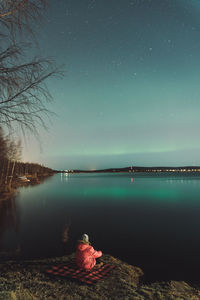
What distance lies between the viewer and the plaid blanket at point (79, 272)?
661cm

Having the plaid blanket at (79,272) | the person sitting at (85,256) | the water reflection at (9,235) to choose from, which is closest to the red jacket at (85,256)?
the person sitting at (85,256)

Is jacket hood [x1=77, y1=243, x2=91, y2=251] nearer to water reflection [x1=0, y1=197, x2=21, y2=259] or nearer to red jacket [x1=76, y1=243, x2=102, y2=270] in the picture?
red jacket [x1=76, y1=243, x2=102, y2=270]

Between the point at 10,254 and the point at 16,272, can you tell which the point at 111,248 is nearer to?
the point at 10,254

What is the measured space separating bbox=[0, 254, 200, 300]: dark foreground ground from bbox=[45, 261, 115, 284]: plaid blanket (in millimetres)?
207

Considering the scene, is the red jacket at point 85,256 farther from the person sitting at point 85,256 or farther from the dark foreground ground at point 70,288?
the dark foreground ground at point 70,288

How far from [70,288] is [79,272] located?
975 millimetres

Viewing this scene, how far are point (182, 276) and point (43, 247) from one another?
302 inches

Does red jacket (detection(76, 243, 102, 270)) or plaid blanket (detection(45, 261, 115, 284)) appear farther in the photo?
red jacket (detection(76, 243, 102, 270))

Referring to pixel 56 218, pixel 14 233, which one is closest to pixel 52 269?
pixel 14 233

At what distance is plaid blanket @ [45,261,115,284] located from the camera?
661 centimetres

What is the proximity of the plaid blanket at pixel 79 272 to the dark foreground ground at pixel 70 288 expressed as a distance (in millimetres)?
207

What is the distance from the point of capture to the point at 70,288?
5.99 metres

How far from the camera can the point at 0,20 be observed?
3.71 m

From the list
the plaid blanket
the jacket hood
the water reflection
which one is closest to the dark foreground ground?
the plaid blanket
